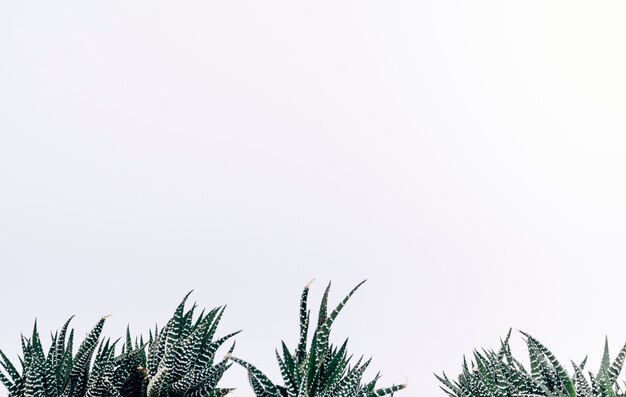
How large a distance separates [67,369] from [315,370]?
1.96 m

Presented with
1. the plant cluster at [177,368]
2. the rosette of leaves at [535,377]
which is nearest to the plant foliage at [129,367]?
the plant cluster at [177,368]

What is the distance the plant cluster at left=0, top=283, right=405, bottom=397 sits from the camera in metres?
3.70

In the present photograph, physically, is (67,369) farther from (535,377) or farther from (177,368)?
(535,377)

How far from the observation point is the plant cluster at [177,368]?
3703mm

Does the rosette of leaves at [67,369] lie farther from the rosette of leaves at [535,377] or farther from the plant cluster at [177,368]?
the rosette of leaves at [535,377]

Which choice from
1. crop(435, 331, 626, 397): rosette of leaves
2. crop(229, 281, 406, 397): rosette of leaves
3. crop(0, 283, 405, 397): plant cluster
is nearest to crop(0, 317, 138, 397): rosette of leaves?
crop(0, 283, 405, 397): plant cluster

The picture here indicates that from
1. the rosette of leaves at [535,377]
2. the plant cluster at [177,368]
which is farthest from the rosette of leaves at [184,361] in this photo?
the rosette of leaves at [535,377]

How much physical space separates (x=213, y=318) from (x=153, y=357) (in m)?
0.53

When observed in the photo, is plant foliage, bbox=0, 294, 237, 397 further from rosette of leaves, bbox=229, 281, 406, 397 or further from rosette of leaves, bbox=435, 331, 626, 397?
rosette of leaves, bbox=435, 331, 626, 397

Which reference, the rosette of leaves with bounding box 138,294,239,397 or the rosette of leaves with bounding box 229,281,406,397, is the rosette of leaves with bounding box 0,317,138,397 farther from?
the rosette of leaves with bounding box 229,281,406,397

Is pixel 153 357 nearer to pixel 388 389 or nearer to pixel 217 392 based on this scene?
pixel 217 392

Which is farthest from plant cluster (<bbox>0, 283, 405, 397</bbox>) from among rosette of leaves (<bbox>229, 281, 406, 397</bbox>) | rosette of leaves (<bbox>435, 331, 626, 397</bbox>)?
rosette of leaves (<bbox>435, 331, 626, 397</bbox>)

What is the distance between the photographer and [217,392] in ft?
13.5

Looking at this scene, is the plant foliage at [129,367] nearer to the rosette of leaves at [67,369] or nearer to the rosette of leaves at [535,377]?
the rosette of leaves at [67,369]
